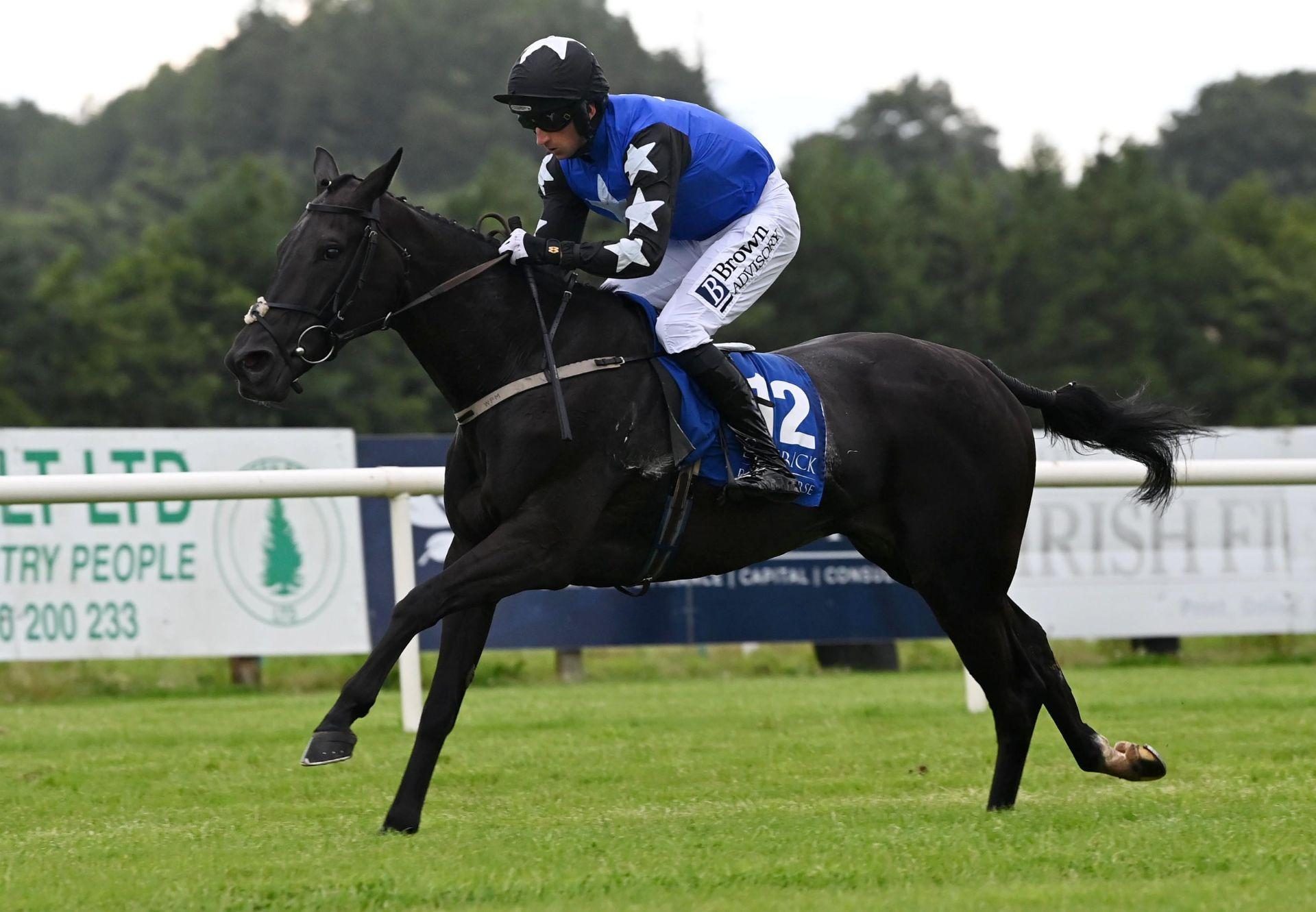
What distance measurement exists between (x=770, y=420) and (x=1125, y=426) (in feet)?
5.20

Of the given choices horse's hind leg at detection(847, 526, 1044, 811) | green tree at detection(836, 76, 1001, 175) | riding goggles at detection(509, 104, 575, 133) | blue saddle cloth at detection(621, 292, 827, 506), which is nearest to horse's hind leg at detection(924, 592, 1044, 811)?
horse's hind leg at detection(847, 526, 1044, 811)

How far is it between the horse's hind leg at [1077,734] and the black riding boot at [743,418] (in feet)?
3.51

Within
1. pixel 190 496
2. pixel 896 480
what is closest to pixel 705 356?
pixel 896 480

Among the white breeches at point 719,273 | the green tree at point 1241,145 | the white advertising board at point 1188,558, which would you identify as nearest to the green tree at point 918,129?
the green tree at point 1241,145

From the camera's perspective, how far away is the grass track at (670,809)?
4.12 meters

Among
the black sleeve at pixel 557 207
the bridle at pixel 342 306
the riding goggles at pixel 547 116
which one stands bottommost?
the bridle at pixel 342 306

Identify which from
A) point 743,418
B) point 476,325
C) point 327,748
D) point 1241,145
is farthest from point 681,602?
point 1241,145

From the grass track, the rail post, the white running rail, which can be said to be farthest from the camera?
the rail post

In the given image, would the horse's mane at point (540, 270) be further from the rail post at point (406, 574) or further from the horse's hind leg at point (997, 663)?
the rail post at point (406, 574)

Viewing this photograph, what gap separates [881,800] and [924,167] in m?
47.2

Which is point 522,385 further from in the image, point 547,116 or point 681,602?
point 681,602

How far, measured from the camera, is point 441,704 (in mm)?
5211

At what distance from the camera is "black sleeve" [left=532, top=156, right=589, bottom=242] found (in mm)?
5734

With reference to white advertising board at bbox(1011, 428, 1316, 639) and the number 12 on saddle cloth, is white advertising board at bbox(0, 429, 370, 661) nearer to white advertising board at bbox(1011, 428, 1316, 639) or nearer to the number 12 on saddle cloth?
white advertising board at bbox(1011, 428, 1316, 639)
